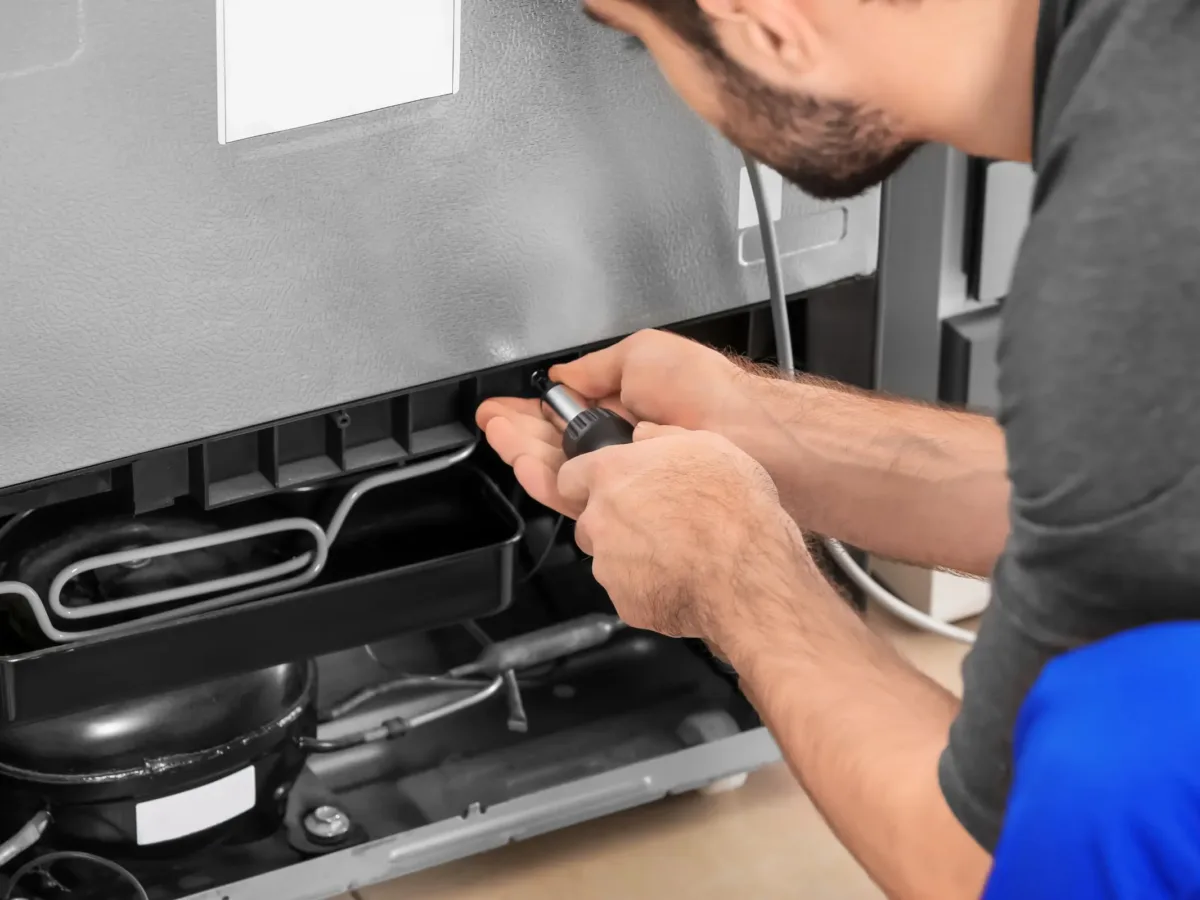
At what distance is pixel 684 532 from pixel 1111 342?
0.24m

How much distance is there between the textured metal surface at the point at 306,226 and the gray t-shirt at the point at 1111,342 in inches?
10.3

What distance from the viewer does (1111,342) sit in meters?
0.48

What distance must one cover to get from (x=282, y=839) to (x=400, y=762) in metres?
0.08

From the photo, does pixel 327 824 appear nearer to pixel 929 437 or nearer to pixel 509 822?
pixel 509 822

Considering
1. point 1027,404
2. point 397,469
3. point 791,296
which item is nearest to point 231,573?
point 397,469

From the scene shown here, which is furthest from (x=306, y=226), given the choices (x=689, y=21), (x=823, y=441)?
(x=823, y=441)

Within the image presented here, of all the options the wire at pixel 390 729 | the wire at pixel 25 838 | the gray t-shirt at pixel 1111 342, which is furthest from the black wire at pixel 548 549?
the gray t-shirt at pixel 1111 342

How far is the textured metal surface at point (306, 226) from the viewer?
622mm

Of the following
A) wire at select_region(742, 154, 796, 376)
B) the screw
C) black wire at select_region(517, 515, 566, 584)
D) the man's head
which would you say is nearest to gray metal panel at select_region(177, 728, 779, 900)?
the screw

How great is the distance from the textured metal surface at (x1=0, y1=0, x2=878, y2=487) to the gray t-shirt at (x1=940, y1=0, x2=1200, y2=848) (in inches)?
10.3

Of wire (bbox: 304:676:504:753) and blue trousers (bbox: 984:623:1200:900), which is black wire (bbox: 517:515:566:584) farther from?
blue trousers (bbox: 984:623:1200:900)

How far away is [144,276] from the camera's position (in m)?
0.66

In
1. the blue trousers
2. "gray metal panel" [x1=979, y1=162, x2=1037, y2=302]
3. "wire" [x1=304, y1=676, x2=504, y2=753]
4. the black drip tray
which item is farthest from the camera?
"gray metal panel" [x1=979, y1=162, x2=1037, y2=302]

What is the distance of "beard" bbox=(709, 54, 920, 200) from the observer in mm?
644
